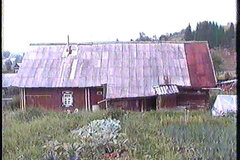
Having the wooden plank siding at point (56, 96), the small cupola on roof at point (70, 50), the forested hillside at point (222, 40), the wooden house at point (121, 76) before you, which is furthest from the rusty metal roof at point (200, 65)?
the forested hillside at point (222, 40)

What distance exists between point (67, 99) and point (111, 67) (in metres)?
0.87

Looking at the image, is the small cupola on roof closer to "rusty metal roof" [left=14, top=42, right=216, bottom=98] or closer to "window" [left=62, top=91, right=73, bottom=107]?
"rusty metal roof" [left=14, top=42, right=216, bottom=98]

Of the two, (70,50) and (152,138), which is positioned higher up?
(70,50)

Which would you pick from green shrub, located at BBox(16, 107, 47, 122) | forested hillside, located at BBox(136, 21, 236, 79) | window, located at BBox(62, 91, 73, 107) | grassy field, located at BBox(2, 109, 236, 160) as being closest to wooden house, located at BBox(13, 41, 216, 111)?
window, located at BBox(62, 91, 73, 107)

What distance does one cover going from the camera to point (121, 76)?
5801 millimetres

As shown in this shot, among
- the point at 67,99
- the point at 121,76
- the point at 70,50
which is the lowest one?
the point at 67,99

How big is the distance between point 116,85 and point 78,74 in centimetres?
70

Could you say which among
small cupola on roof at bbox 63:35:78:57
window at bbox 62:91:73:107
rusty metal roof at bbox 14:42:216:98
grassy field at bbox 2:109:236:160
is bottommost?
window at bbox 62:91:73:107

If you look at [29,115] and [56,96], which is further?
[56,96]

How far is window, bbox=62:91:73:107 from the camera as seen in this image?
5.88 metres

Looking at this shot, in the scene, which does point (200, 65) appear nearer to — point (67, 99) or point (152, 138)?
point (67, 99)

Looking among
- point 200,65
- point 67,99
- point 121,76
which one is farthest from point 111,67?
point 200,65

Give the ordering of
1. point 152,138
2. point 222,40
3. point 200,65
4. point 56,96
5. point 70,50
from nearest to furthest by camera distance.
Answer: point 222,40 < point 152,138 < point 56,96 < point 200,65 < point 70,50

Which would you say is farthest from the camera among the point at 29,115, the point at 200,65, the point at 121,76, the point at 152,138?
the point at 200,65
